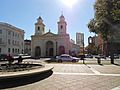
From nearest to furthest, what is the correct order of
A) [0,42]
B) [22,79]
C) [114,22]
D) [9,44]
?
1. [22,79]
2. [114,22]
3. [0,42]
4. [9,44]

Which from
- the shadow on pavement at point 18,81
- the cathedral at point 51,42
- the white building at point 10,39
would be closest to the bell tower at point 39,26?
the cathedral at point 51,42

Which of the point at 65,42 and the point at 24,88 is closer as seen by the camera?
the point at 24,88

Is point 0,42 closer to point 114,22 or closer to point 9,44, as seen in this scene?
point 9,44

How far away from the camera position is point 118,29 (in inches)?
803

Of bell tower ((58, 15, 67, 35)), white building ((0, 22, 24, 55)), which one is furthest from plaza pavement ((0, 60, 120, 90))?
white building ((0, 22, 24, 55))

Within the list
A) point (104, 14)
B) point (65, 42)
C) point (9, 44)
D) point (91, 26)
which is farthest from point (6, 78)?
point (9, 44)

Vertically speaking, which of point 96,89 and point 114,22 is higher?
point 114,22

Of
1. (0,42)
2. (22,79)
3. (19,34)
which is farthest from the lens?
(19,34)

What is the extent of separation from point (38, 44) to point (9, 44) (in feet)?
39.1

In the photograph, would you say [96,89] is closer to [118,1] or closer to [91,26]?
[118,1]

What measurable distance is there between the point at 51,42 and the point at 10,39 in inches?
669

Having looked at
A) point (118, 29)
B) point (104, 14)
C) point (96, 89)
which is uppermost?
point (104, 14)

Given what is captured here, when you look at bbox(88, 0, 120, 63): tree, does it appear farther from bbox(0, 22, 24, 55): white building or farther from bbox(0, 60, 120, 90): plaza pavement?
bbox(0, 22, 24, 55): white building

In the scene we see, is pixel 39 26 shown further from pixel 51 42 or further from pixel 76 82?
pixel 76 82
